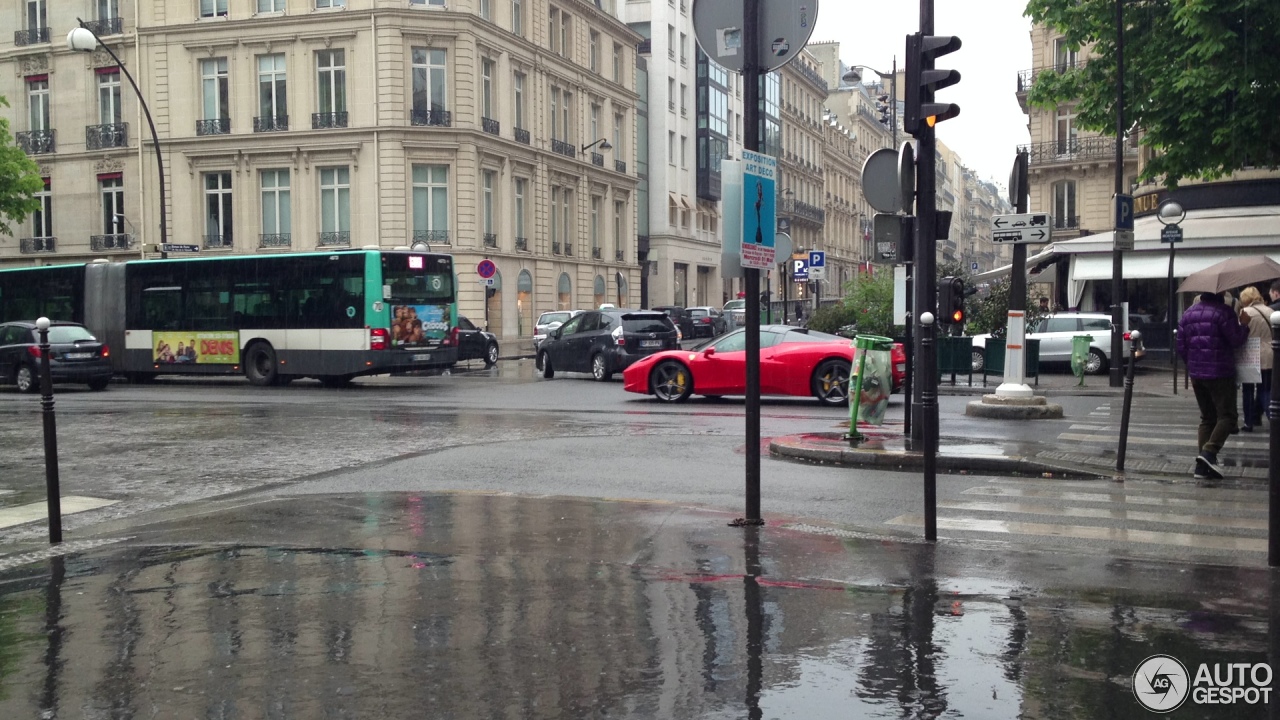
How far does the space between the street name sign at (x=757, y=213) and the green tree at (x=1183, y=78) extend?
44.0 feet

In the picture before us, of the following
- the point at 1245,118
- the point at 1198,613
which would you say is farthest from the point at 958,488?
the point at 1245,118

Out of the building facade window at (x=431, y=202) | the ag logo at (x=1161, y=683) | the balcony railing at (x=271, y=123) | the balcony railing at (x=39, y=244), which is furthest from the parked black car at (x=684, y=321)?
the ag logo at (x=1161, y=683)

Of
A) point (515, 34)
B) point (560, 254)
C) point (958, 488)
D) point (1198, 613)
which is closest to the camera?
point (1198, 613)

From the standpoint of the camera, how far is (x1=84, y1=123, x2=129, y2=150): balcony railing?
50.2 m

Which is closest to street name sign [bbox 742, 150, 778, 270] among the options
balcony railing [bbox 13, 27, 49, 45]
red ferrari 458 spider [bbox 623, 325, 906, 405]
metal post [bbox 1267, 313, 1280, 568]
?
metal post [bbox 1267, 313, 1280, 568]

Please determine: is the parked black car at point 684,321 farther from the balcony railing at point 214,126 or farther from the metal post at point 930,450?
the metal post at point 930,450

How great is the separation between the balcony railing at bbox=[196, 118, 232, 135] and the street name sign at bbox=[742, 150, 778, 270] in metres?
45.0

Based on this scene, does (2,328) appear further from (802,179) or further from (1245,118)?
(802,179)

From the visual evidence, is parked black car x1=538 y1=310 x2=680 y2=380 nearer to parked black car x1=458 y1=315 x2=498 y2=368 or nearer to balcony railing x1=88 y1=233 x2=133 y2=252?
parked black car x1=458 y1=315 x2=498 y2=368

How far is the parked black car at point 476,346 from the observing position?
33.7 meters

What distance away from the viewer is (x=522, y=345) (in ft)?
157

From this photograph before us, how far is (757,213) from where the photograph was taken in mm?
7410

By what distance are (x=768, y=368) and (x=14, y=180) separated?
33315 mm

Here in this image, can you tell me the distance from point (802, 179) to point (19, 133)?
189 feet
